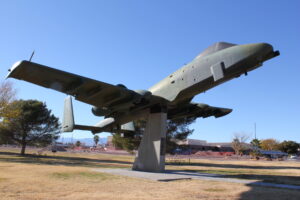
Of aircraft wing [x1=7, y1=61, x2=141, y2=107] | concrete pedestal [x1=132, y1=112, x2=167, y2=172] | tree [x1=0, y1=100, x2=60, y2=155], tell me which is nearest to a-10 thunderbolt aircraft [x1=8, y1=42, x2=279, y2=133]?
aircraft wing [x1=7, y1=61, x2=141, y2=107]

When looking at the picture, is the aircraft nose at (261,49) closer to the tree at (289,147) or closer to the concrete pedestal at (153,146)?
the concrete pedestal at (153,146)

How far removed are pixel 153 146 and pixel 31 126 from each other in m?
29.7

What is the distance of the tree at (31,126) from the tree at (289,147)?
8583 centimetres

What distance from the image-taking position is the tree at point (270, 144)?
97500mm

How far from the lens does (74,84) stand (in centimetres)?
1430

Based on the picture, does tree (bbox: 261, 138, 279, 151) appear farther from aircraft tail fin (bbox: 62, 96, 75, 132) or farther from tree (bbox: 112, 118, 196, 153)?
aircraft tail fin (bbox: 62, 96, 75, 132)

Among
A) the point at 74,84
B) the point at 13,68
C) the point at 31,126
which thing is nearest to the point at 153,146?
the point at 74,84

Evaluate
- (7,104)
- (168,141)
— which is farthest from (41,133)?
(168,141)

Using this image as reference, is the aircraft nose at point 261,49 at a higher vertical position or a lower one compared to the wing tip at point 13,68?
higher

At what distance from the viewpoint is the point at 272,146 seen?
97.5 m

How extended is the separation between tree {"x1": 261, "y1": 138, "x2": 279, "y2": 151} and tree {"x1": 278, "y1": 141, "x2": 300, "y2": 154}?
169cm

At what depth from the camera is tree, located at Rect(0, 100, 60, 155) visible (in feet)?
126

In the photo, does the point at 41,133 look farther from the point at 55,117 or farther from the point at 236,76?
the point at 236,76

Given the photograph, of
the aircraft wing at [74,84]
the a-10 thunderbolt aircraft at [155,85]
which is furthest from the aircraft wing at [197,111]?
the aircraft wing at [74,84]
